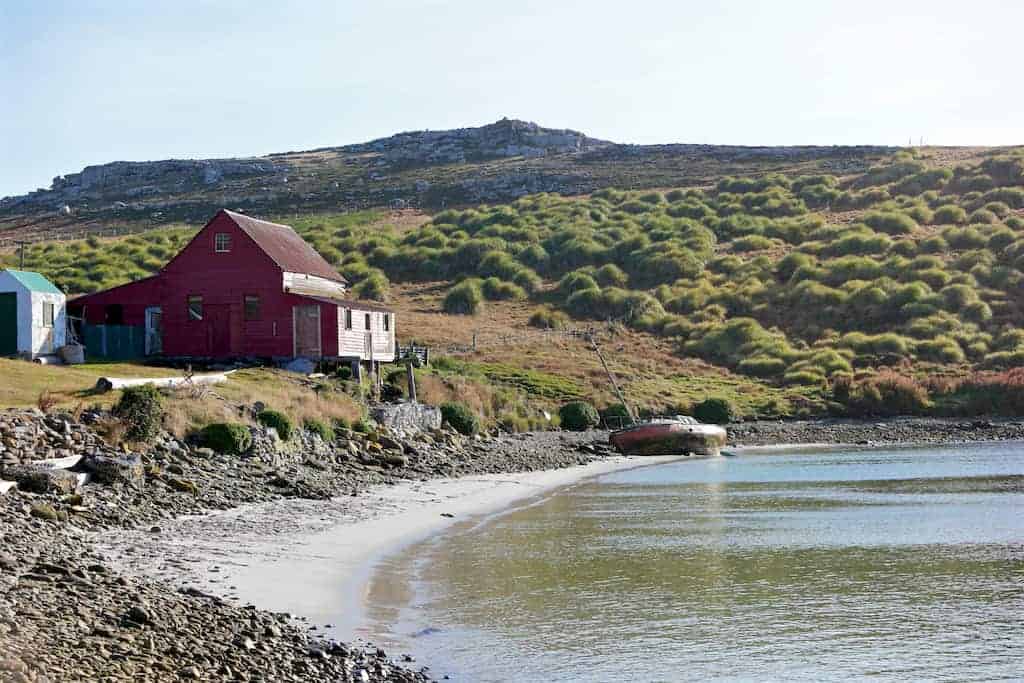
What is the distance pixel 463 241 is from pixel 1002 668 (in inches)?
3066

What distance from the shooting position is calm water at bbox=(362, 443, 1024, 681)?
48.2 ft

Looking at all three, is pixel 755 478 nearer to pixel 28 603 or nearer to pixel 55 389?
pixel 55 389

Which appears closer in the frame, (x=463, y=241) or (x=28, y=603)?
(x=28, y=603)

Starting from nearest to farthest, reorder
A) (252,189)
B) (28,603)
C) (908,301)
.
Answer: (28,603) → (908,301) → (252,189)

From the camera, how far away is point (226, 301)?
44.5m

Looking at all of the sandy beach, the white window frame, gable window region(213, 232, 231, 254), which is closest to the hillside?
the white window frame

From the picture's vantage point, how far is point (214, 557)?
19047 millimetres

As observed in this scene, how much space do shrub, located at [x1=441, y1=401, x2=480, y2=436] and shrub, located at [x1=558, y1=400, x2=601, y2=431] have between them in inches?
289

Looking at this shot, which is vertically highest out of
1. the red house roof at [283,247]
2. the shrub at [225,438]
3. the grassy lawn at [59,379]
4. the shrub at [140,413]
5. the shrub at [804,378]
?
the red house roof at [283,247]

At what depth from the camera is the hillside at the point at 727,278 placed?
58.9 metres

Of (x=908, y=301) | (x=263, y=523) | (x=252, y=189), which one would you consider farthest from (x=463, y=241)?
(x=263, y=523)

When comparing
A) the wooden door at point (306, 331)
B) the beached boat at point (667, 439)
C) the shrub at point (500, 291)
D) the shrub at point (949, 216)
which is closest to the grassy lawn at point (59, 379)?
the wooden door at point (306, 331)

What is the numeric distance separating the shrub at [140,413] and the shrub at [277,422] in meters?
3.62

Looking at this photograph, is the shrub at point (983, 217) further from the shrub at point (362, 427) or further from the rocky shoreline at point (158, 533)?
the shrub at point (362, 427)
